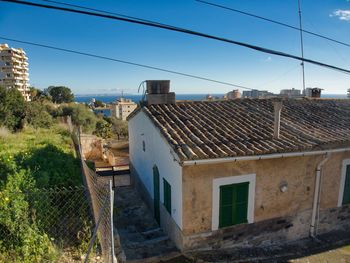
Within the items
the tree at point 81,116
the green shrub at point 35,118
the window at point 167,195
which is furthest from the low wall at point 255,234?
the tree at point 81,116

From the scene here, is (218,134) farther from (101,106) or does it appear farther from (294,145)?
(101,106)

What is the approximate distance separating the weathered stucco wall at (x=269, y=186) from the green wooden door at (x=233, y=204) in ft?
1.18

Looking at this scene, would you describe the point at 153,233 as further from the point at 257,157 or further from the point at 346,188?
the point at 346,188

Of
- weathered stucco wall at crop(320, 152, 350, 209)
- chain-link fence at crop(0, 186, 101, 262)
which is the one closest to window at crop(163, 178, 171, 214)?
chain-link fence at crop(0, 186, 101, 262)

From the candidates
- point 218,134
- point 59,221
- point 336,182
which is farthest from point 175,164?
point 336,182

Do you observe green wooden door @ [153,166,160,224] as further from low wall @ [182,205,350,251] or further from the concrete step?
low wall @ [182,205,350,251]

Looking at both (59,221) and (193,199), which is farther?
(193,199)

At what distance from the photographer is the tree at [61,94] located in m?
64.8

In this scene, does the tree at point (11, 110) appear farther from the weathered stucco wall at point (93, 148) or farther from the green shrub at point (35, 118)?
the weathered stucco wall at point (93, 148)

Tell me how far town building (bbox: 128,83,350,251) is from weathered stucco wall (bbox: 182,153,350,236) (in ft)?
0.09

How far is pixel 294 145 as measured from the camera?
25.5 ft

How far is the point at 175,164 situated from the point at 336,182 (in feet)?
19.0

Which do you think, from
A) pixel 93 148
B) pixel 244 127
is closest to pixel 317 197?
pixel 244 127

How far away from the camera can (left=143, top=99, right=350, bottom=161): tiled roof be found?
737 centimetres
